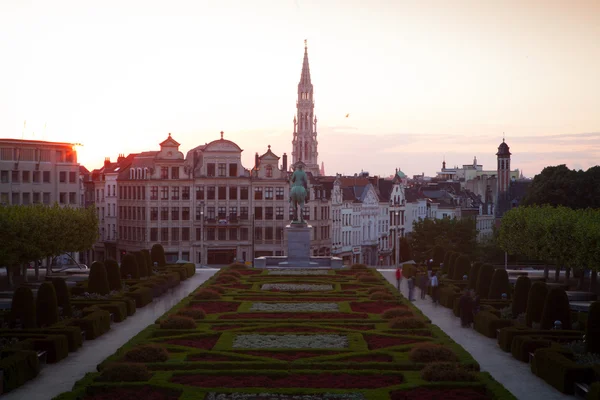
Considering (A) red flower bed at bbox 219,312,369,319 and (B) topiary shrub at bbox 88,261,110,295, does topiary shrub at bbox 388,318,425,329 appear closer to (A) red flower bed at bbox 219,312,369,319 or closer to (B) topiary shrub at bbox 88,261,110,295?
(A) red flower bed at bbox 219,312,369,319

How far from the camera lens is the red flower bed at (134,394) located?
2939cm

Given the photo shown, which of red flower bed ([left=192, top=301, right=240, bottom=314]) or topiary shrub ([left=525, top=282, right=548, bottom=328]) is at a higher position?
topiary shrub ([left=525, top=282, right=548, bottom=328])

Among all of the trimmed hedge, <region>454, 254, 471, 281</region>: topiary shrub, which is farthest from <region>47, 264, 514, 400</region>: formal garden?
<region>454, 254, 471, 281</region>: topiary shrub

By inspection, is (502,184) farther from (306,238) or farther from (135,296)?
(135,296)

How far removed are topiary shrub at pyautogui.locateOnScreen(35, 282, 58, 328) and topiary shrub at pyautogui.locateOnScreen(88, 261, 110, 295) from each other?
37.6 ft

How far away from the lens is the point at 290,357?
1404 inches

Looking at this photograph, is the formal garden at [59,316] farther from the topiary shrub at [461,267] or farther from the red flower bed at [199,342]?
the topiary shrub at [461,267]

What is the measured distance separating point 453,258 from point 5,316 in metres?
36.1

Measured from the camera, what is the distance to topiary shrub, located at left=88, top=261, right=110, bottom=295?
5372cm

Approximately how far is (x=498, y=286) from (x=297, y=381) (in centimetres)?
2376

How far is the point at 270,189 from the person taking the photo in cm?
11856

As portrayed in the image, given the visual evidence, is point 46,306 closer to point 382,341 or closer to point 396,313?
point 382,341

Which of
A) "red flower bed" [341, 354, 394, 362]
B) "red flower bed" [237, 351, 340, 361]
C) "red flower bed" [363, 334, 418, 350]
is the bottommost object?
"red flower bed" [341, 354, 394, 362]

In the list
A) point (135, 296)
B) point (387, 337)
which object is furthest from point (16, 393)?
point (135, 296)
